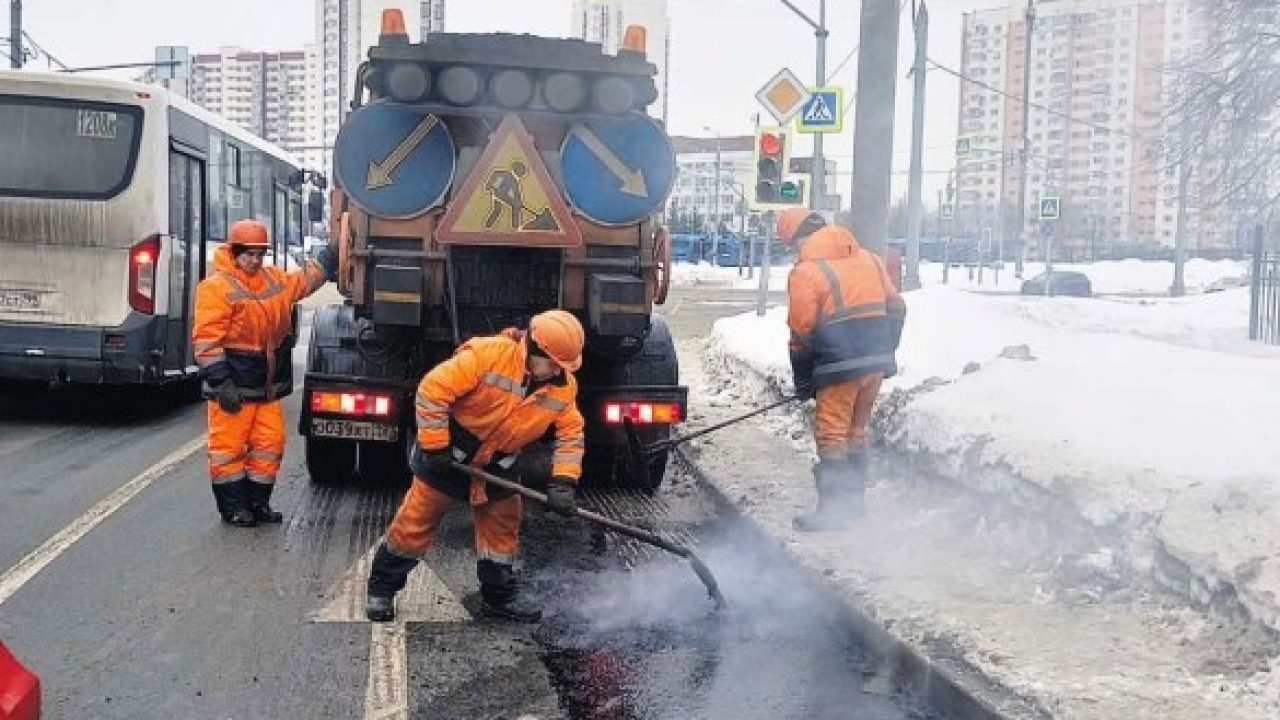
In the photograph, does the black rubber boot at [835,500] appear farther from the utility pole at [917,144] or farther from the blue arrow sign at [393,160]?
the utility pole at [917,144]

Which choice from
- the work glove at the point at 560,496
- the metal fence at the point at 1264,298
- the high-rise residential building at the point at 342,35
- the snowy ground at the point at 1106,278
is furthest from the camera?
the snowy ground at the point at 1106,278

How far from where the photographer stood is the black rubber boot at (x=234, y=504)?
716cm

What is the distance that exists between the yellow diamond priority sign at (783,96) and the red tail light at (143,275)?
829cm

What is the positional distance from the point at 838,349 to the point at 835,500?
827mm

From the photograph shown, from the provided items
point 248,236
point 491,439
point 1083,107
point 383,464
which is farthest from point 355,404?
point 1083,107

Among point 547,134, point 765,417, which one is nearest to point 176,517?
point 547,134

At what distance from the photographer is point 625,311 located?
7.40 meters

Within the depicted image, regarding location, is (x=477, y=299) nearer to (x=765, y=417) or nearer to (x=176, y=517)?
(x=176, y=517)

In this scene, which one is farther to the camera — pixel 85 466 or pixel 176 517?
pixel 85 466

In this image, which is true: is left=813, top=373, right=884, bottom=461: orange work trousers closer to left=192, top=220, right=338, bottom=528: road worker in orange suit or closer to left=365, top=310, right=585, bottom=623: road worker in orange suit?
left=365, top=310, right=585, bottom=623: road worker in orange suit

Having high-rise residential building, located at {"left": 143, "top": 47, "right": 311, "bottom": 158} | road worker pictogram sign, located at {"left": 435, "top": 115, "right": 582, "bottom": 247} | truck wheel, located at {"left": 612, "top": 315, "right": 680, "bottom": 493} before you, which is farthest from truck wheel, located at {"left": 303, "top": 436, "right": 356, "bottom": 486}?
high-rise residential building, located at {"left": 143, "top": 47, "right": 311, "bottom": 158}

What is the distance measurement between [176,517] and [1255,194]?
2443cm

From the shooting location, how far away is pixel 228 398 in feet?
23.4

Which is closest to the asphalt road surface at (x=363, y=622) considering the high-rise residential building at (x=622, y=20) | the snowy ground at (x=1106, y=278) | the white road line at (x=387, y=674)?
the white road line at (x=387, y=674)
